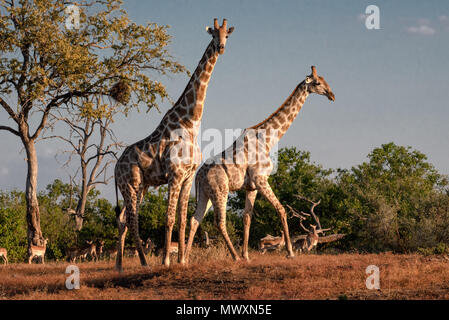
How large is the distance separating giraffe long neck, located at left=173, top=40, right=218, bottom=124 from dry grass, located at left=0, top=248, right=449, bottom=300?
13.1 feet

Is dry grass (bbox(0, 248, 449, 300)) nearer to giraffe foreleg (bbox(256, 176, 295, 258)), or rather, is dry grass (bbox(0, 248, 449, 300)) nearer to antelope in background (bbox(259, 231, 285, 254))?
giraffe foreleg (bbox(256, 176, 295, 258))

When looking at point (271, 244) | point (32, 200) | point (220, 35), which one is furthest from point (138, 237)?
point (32, 200)

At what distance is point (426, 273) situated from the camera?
37.0ft

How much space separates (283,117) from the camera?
49.2ft

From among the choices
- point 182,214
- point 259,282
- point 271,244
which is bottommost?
point 259,282

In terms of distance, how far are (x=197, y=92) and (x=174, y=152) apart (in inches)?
72.1

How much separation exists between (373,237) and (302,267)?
979 centimetres

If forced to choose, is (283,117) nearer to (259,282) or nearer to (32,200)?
(259,282)

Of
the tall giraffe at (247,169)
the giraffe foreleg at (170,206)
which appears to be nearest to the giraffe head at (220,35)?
the tall giraffe at (247,169)

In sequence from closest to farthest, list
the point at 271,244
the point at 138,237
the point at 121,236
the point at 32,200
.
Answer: the point at 138,237 < the point at 121,236 < the point at 271,244 < the point at 32,200

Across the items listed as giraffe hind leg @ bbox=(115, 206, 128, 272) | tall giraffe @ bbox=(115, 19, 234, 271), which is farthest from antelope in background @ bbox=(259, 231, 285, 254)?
tall giraffe @ bbox=(115, 19, 234, 271)

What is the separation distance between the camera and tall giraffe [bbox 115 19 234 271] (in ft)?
42.7
